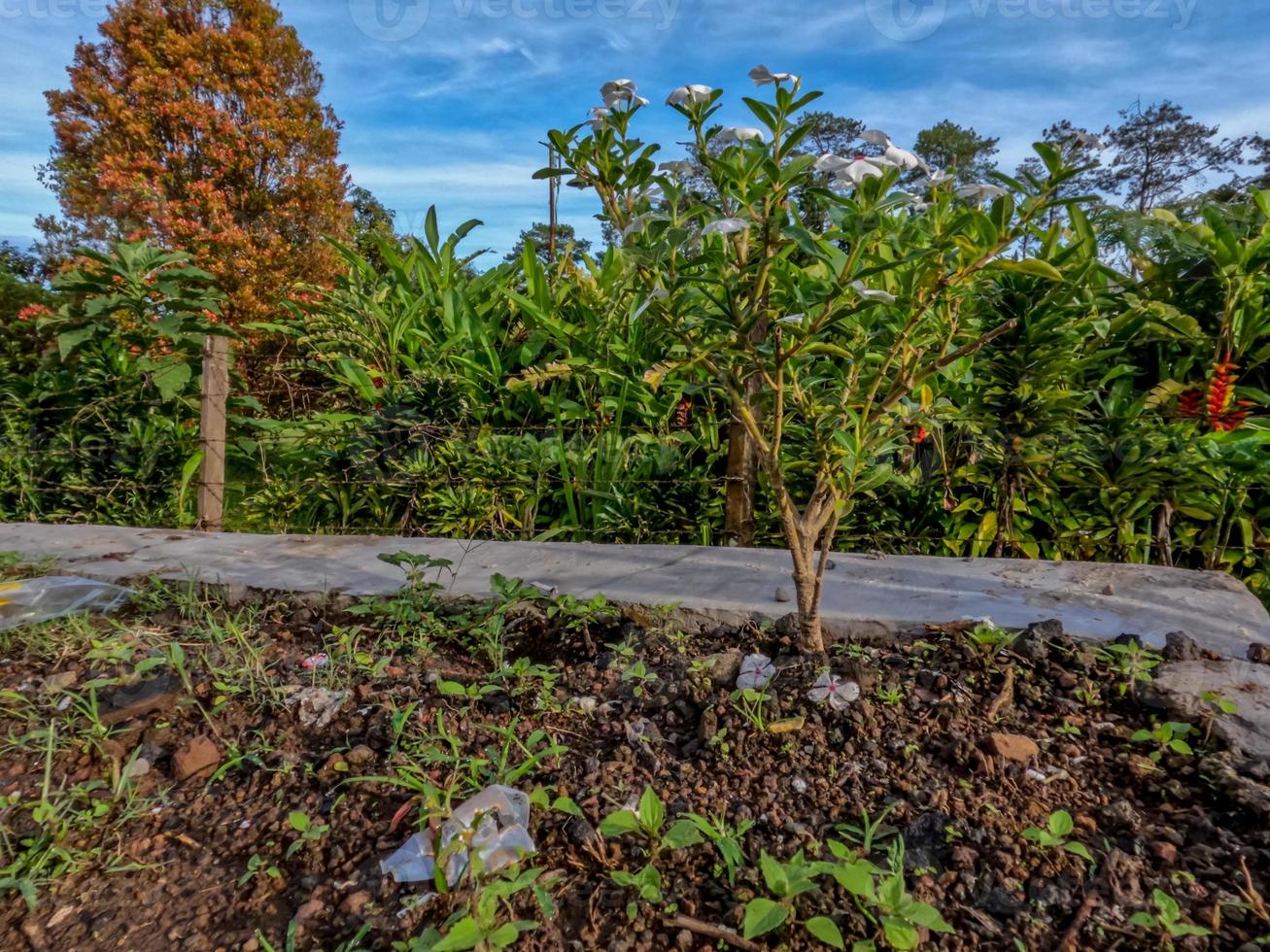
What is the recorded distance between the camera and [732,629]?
164 centimetres

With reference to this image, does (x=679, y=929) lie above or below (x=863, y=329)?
below

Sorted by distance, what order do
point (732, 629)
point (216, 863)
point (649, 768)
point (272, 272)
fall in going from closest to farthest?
point (216, 863), point (649, 768), point (732, 629), point (272, 272)

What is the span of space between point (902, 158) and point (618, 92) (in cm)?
52

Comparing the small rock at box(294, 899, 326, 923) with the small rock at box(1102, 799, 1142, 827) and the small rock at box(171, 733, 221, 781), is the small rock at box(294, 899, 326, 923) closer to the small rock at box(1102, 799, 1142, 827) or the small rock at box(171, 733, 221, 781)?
the small rock at box(171, 733, 221, 781)

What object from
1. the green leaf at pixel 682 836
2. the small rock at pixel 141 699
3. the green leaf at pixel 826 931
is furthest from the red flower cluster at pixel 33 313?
the green leaf at pixel 826 931

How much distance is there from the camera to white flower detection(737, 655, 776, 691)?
1.36 metres

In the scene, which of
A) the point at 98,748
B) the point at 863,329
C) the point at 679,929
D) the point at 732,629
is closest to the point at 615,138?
the point at 863,329

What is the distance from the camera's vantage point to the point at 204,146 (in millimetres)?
8859

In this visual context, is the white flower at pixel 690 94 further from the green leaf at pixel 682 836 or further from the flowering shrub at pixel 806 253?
the green leaf at pixel 682 836

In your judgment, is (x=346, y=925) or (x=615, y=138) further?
(x=615, y=138)

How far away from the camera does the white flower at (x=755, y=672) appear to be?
1355 millimetres

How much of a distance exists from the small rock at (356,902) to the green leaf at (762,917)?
46 cm

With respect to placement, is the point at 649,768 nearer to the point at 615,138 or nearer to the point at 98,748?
the point at 98,748

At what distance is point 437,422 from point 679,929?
261 centimetres
